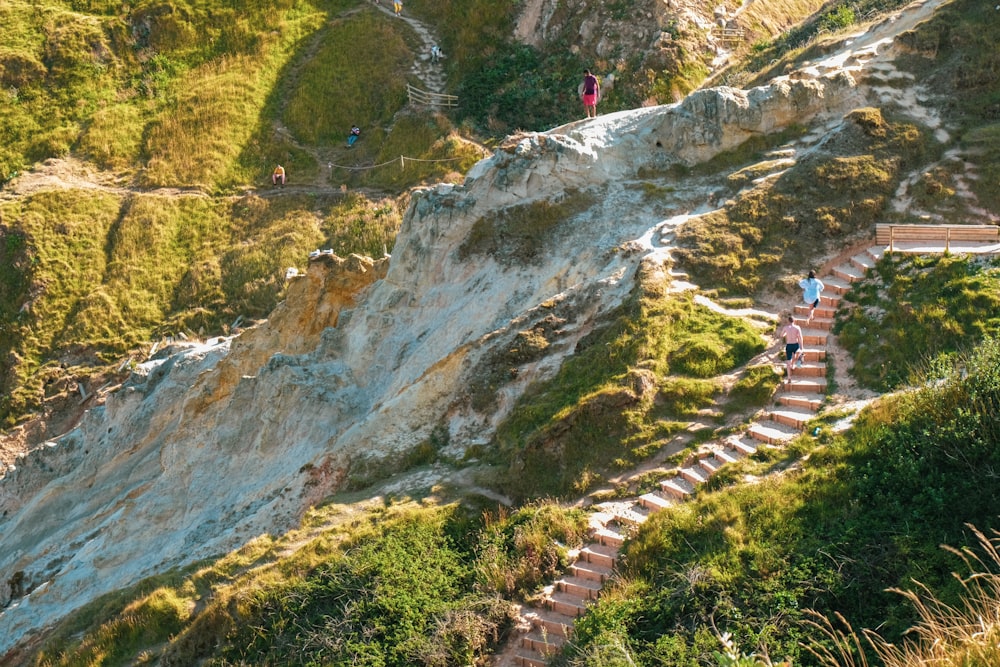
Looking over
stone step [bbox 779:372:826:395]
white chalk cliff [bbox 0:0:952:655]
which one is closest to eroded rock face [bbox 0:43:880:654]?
white chalk cliff [bbox 0:0:952:655]

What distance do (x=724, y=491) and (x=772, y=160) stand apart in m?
11.0

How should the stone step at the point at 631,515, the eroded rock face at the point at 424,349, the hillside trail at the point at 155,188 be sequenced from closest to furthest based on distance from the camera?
the stone step at the point at 631,515, the eroded rock face at the point at 424,349, the hillside trail at the point at 155,188

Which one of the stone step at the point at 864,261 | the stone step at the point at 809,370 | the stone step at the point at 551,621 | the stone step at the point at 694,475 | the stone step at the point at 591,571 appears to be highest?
the stone step at the point at 864,261

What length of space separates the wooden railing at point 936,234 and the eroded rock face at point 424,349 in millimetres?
4408

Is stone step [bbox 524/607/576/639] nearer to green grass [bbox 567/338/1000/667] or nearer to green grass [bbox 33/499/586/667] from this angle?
green grass [bbox 33/499/586/667]

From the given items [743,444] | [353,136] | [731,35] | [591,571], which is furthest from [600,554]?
[353,136]

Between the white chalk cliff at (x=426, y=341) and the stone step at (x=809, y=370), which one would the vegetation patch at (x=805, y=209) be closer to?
the white chalk cliff at (x=426, y=341)

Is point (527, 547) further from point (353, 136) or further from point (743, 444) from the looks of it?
point (353, 136)

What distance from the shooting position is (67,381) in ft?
128

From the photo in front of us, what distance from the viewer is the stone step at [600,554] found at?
15766 mm

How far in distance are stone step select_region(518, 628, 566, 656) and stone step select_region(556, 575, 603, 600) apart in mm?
751

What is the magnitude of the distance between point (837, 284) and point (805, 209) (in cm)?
242

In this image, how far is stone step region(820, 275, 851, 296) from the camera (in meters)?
20.3

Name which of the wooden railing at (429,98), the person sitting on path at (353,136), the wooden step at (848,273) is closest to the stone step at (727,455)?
the wooden step at (848,273)
